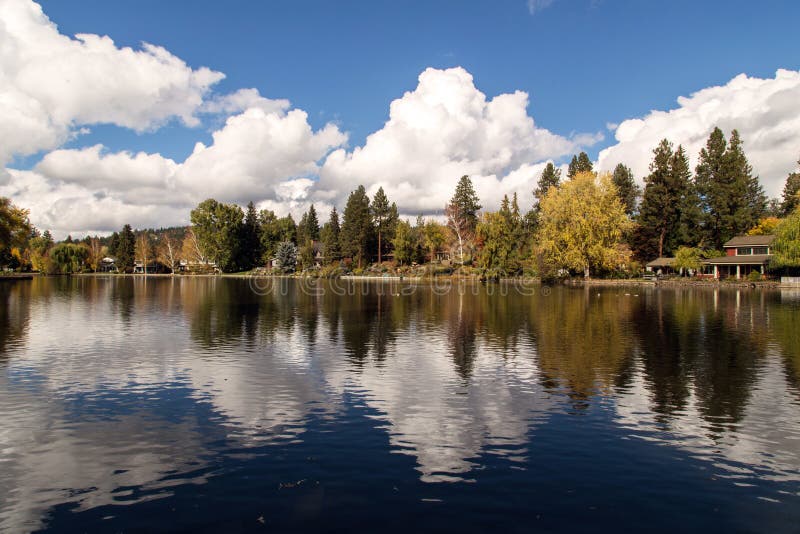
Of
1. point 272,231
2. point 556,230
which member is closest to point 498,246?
point 556,230

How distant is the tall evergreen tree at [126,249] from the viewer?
15775 cm

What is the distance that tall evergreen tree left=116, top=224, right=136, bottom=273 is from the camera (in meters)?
158

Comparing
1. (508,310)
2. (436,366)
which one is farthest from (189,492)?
(508,310)

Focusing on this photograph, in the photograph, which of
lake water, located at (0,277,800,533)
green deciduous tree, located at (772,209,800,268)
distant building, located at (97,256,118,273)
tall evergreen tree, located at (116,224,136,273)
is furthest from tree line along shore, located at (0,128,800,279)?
lake water, located at (0,277,800,533)

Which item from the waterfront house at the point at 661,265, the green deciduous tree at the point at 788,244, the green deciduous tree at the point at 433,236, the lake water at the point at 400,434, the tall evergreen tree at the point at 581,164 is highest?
the tall evergreen tree at the point at 581,164

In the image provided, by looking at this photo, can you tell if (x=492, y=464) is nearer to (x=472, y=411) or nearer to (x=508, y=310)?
(x=472, y=411)

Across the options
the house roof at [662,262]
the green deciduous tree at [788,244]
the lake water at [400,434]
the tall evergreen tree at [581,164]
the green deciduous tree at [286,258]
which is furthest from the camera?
the green deciduous tree at [286,258]

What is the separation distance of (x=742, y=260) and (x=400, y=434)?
278 feet

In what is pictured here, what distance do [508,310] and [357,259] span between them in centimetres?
8524

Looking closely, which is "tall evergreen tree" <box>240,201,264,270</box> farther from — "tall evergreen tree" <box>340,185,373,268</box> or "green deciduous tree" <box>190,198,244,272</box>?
"tall evergreen tree" <box>340,185,373,268</box>

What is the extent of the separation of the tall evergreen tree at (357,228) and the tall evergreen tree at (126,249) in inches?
3133

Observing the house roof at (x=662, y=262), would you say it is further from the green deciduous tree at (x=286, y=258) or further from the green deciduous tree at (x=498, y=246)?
the green deciduous tree at (x=286, y=258)

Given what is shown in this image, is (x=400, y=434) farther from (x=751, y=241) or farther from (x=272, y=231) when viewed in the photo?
(x=272, y=231)

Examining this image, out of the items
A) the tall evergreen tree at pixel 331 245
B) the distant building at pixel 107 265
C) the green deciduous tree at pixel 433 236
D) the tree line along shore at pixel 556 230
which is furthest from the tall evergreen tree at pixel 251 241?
the distant building at pixel 107 265
